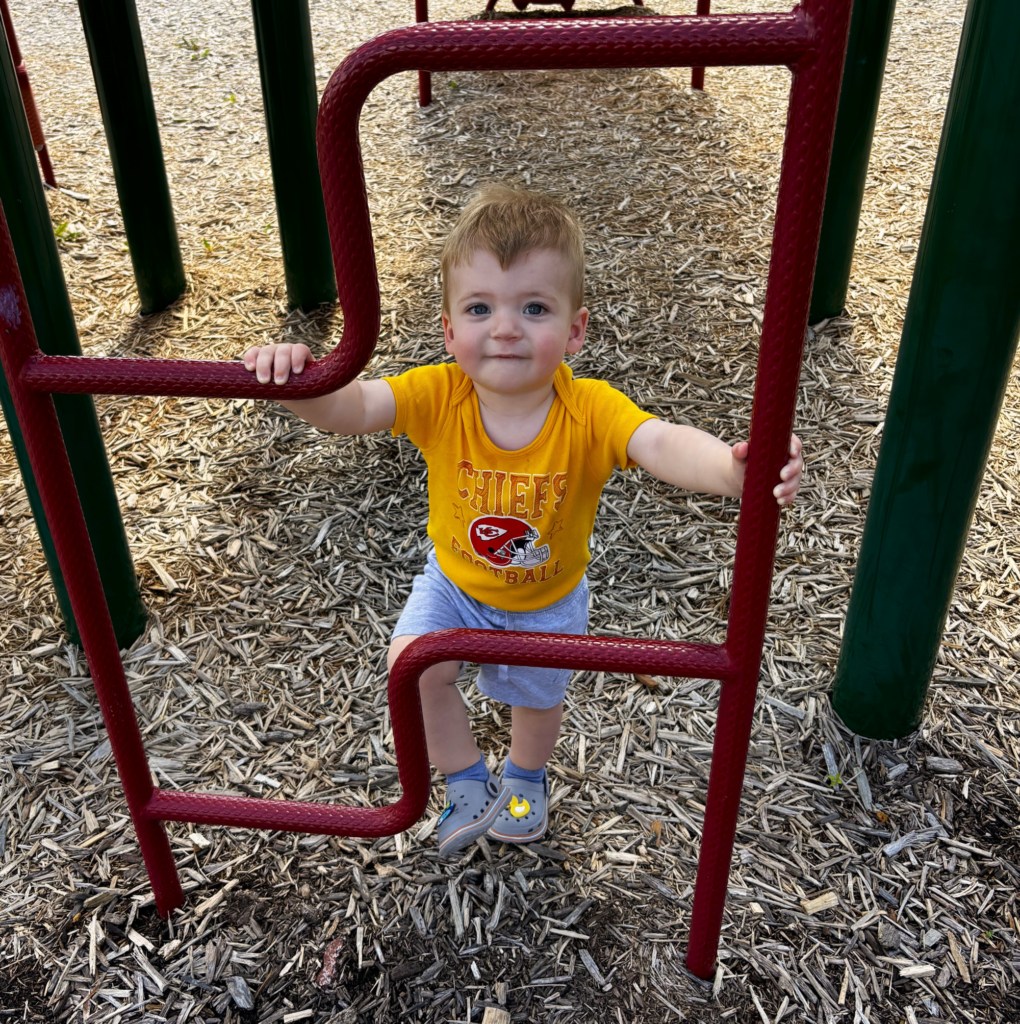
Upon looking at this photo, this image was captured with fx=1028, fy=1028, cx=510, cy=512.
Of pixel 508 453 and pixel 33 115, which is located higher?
pixel 508 453

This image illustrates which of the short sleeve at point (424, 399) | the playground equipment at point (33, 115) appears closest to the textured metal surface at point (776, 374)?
the short sleeve at point (424, 399)

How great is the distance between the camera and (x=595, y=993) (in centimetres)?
186

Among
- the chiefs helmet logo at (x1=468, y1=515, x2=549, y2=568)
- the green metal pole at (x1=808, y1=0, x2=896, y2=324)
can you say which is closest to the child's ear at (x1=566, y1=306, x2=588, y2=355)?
the chiefs helmet logo at (x1=468, y1=515, x2=549, y2=568)

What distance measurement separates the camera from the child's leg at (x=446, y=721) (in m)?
1.90

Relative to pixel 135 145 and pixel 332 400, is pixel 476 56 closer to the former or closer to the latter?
pixel 332 400

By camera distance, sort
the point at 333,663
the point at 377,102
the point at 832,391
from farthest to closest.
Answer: the point at 377,102 → the point at 832,391 → the point at 333,663

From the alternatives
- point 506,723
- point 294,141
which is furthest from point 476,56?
point 294,141

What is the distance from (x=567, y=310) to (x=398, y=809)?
87 cm

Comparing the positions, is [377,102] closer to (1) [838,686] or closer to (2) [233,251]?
(2) [233,251]

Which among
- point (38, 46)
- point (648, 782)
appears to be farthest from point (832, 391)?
point (38, 46)

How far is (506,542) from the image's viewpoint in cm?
175

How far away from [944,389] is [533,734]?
3.36 ft

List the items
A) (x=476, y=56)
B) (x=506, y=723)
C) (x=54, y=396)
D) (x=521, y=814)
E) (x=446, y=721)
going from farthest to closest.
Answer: (x=506, y=723) → (x=54, y=396) → (x=521, y=814) → (x=446, y=721) → (x=476, y=56)

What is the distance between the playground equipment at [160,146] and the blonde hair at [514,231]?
2064mm
